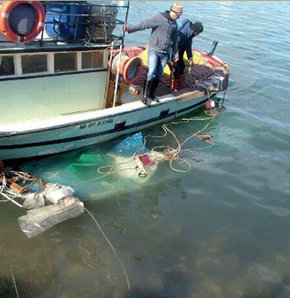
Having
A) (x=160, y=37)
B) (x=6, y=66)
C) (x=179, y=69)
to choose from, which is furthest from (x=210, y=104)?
(x=6, y=66)

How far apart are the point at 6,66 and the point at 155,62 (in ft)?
10.1

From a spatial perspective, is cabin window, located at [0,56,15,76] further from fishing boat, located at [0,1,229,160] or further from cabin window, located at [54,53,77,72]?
cabin window, located at [54,53,77,72]

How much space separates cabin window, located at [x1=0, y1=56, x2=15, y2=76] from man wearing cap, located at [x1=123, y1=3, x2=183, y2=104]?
7.70 ft

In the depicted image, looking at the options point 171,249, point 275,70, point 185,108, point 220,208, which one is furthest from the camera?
point 275,70

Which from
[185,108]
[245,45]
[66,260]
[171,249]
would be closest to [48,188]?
[66,260]

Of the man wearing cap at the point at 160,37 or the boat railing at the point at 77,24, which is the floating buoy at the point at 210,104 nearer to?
the man wearing cap at the point at 160,37

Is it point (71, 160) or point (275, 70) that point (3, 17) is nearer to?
point (71, 160)

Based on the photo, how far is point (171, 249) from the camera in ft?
20.7

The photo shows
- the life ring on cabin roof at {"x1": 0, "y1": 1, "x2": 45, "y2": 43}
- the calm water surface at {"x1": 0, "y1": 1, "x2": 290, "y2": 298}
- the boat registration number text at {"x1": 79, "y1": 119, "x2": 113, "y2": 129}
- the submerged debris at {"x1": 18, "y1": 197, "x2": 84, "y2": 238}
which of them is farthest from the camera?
the boat registration number text at {"x1": 79, "y1": 119, "x2": 113, "y2": 129}

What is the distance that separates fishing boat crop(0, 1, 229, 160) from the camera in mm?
6789

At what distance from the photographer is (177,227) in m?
6.80

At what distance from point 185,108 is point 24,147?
478 cm

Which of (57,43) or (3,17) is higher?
(3,17)

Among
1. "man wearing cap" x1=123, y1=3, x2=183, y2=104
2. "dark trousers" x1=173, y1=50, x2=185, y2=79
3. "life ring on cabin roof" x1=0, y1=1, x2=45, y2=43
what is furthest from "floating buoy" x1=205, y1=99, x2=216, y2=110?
"life ring on cabin roof" x1=0, y1=1, x2=45, y2=43
